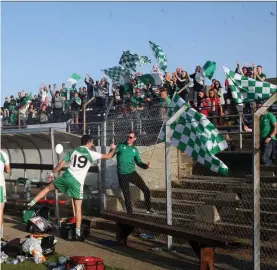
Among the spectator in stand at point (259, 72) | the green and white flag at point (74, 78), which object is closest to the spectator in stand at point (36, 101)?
the green and white flag at point (74, 78)

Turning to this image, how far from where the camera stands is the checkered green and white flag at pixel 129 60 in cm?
1928

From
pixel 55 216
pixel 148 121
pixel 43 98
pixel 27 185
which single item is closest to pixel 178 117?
pixel 148 121

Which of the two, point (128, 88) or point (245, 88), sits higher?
point (128, 88)

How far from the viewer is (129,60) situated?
19484mm

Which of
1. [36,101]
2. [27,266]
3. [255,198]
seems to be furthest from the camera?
[36,101]

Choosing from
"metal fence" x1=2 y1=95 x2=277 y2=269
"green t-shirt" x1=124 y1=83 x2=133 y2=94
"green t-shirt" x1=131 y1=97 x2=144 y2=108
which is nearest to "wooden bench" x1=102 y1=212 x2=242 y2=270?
"metal fence" x1=2 y1=95 x2=277 y2=269

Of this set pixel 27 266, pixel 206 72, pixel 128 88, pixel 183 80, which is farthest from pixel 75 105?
pixel 27 266

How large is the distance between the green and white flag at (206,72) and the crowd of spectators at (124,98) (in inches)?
3.8

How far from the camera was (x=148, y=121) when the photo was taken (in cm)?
1062

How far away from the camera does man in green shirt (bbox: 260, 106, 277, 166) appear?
32.7ft

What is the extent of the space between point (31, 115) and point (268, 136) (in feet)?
52.5

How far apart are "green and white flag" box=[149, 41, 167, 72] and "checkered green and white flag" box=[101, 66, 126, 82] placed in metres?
2.07

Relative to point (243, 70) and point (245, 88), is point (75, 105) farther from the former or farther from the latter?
point (245, 88)

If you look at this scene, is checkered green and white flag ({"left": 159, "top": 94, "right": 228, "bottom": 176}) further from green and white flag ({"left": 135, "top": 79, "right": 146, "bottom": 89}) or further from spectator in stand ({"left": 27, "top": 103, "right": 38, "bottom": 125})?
spectator in stand ({"left": 27, "top": 103, "right": 38, "bottom": 125})
